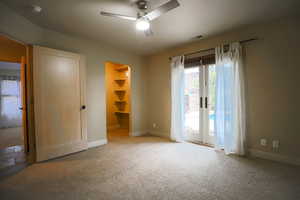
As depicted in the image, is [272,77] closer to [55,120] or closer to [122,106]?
[55,120]

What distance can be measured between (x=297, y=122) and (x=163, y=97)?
2.88 metres

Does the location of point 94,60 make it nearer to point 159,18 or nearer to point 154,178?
point 159,18

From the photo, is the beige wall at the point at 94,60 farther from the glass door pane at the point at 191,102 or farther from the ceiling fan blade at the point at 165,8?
the ceiling fan blade at the point at 165,8

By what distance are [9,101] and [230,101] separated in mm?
7700

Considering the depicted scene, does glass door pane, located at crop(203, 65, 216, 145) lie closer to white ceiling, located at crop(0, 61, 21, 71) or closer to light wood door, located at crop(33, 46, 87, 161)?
light wood door, located at crop(33, 46, 87, 161)

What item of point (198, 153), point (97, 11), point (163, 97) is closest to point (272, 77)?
point (198, 153)

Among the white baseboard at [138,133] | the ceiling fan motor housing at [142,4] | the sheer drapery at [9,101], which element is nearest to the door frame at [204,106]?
the white baseboard at [138,133]

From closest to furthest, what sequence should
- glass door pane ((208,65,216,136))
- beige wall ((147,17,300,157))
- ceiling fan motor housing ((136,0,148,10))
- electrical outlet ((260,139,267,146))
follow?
ceiling fan motor housing ((136,0,148,10)), beige wall ((147,17,300,157)), electrical outlet ((260,139,267,146)), glass door pane ((208,65,216,136))

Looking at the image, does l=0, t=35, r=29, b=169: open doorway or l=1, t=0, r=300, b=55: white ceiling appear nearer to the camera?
l=1, t=0, r=300, b=55: white ceiling

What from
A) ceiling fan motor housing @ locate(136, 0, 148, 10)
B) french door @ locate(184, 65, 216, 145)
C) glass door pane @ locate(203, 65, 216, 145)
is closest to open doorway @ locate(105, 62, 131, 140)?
french door @ locate(184, 65, 216, 145)

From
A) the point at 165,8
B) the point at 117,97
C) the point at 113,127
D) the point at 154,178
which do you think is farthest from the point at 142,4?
the point at 113,127

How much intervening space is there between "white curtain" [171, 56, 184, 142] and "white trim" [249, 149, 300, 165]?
156 cm

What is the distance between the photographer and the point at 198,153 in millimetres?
3068

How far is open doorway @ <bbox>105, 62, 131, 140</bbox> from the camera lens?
550 centimetres
